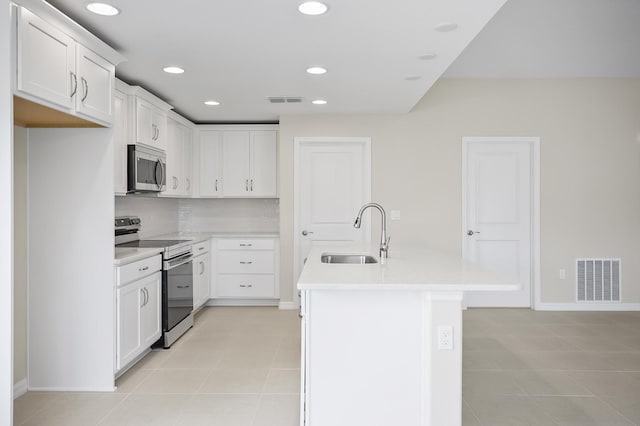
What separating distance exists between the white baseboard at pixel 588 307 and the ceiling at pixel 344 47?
103 inches

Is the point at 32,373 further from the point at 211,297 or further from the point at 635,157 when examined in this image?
the point at 635,157

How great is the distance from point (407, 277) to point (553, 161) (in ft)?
12.6

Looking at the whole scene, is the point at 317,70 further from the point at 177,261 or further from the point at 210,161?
the point at 210,161

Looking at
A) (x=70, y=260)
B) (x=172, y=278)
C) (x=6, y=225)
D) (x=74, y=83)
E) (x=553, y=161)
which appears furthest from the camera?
(x=553, y=161)

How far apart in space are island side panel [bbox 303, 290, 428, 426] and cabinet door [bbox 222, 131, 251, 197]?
3.76 meters

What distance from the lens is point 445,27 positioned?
2.77 metres

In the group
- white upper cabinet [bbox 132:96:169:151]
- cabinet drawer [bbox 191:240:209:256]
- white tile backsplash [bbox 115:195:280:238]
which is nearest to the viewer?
white upper cabinet [bbox 132:96:169:151]

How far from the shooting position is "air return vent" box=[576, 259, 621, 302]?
5277 mm

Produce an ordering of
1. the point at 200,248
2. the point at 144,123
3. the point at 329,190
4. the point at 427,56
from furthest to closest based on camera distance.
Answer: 1. the point at 329,190
2. the point at 200,248
3. the point at 144,123
4. the point at 427,56

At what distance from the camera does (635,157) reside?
5.25 m

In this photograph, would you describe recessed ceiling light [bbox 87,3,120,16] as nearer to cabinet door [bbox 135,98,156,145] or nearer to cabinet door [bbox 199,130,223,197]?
cabinet door [bbox 135,98,156,145]


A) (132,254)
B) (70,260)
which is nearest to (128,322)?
(132,254)

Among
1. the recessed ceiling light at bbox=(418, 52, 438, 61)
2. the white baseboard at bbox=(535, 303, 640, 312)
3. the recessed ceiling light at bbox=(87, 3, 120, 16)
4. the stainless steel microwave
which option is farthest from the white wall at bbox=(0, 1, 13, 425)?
the white baseboard at bbox=(535, 303, 640, 312)

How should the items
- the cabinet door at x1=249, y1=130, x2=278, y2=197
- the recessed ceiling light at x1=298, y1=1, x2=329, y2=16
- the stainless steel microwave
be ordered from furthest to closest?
the cabinet door at x1=249, y1=130, x2=278, y2=197, the stainless steel microwave, the recessed ceiling light at x1=298, y1=1, x2=329, y2=16
